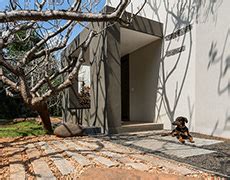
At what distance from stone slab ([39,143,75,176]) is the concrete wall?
4993 mm

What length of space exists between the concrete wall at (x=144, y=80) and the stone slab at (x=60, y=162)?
4993 mm

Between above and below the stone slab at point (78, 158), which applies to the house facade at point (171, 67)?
above

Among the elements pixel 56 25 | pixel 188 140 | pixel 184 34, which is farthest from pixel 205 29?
pixel 56 25

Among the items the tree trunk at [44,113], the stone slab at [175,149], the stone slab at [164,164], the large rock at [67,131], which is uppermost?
the tree trunk at [44,113]

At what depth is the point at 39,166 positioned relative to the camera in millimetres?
3068

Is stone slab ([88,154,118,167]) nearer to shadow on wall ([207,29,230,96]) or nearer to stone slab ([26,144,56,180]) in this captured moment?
stone slab ([26,144,56,180])

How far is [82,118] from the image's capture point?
351 inches

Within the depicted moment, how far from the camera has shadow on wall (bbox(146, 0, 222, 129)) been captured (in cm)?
636

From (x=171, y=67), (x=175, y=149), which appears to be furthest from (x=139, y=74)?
(x=175, y=149)

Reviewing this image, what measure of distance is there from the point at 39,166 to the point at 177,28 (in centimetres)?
605

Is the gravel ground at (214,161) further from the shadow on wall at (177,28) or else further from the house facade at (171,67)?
the shadow on wall at (177,28)

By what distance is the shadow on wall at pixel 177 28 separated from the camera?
20.9ft

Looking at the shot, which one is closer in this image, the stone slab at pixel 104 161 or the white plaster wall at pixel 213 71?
the stone slab at pixel 104 161

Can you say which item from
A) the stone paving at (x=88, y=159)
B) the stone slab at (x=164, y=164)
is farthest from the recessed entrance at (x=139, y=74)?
the stone slab at (x=164, y=164)
